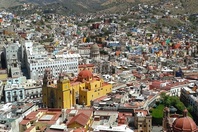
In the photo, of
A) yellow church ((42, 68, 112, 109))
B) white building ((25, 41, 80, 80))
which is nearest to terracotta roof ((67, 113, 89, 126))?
yellow church ((42, 68, 112, 109))

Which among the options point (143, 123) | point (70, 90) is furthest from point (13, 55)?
point (143, 123)

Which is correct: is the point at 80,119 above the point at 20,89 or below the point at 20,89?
below

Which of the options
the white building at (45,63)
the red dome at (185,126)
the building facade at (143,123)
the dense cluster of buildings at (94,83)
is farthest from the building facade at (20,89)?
the red dome at (185,126)

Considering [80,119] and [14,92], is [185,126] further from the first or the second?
[14,92]

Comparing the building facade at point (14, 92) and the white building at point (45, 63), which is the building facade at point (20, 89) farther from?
the white building at point (45, 63)

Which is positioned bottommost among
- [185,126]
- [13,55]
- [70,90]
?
[185,126]

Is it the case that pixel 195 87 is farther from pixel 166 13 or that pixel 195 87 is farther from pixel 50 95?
pixel 166 13
